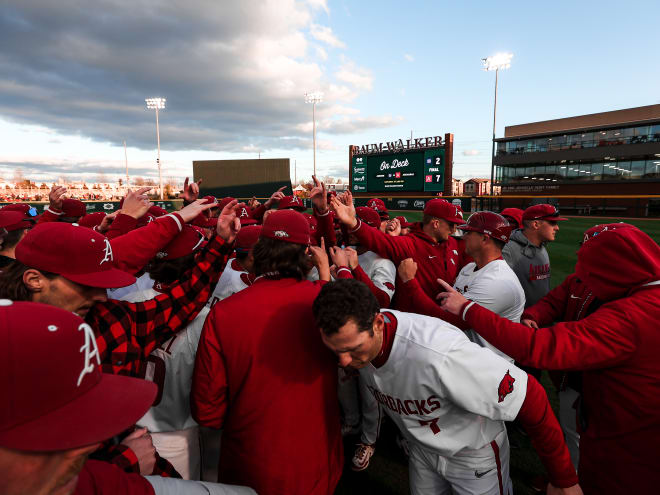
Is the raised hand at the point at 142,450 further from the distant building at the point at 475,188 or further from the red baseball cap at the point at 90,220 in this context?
the distant building at the point at 475,188

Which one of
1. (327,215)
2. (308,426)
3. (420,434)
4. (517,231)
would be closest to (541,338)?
(420,434)

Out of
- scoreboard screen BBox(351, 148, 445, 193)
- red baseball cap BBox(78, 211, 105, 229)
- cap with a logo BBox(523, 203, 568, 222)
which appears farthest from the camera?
scoreboard screen BBox(351, 148, 445, 193)

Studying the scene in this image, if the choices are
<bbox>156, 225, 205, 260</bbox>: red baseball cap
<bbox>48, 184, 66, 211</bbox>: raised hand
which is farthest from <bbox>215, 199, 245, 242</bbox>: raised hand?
<bbox>48, 184, 66, 211</bbox>: raised hand

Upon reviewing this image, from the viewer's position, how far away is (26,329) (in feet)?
2.24

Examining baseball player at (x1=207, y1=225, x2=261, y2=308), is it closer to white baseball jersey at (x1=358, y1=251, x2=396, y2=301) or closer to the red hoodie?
white baseball jersey at (x1=358, y1=251, x2=396, y2=301)

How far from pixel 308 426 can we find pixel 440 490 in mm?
941

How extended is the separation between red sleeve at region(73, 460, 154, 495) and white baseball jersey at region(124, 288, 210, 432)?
101cm

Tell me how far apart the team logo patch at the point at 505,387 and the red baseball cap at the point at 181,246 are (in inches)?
82.8

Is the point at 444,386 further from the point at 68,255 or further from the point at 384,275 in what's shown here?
the point at 384,275

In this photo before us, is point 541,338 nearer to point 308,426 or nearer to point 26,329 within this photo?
point 308,426

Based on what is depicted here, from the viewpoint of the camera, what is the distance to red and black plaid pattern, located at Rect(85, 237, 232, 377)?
5.21ft

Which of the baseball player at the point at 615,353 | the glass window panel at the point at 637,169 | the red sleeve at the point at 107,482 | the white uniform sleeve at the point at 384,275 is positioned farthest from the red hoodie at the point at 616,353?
the glass window panel at the point at 637,169

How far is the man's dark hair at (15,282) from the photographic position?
1449mm

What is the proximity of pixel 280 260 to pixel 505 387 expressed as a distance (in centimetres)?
120
